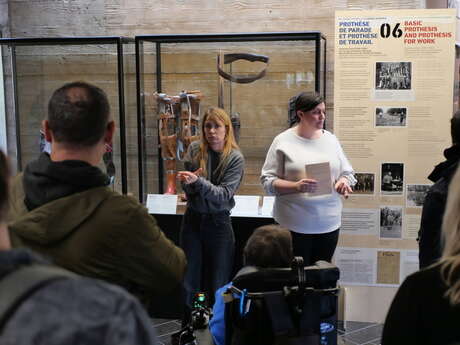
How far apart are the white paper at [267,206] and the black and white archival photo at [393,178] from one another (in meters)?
0.72

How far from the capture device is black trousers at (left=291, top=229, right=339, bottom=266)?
128 inches

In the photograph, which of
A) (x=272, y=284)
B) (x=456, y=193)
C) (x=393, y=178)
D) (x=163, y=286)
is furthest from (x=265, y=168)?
(x=456, y=193)

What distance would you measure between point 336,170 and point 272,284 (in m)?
A: 1.53

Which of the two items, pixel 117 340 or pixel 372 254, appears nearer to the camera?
pixel 117 340

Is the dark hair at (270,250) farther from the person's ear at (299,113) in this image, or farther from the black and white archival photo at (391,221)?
the black and white archival photo at (391,221)

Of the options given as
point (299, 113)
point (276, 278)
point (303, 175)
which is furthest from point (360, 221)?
point (276, 278)

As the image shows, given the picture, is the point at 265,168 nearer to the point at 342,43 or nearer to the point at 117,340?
the point at 342,43

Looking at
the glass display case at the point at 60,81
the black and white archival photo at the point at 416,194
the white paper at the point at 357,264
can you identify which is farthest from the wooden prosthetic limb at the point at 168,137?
the black and white archival photo at the point at 416,194

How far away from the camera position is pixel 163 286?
4.71ft

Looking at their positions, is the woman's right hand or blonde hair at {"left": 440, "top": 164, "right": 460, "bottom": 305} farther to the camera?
the woman's right hand

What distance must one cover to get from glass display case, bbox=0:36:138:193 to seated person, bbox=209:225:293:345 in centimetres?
202

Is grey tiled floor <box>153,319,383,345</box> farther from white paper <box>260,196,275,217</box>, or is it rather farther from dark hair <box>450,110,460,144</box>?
dark hair <box>450,110,460,144</box>

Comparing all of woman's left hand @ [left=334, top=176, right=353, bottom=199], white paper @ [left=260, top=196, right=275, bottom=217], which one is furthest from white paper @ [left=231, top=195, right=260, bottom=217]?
woman's left hand @ [left=334, top=176, right=353, bottom=199]

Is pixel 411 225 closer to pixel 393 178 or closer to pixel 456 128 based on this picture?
pixel 393 178
